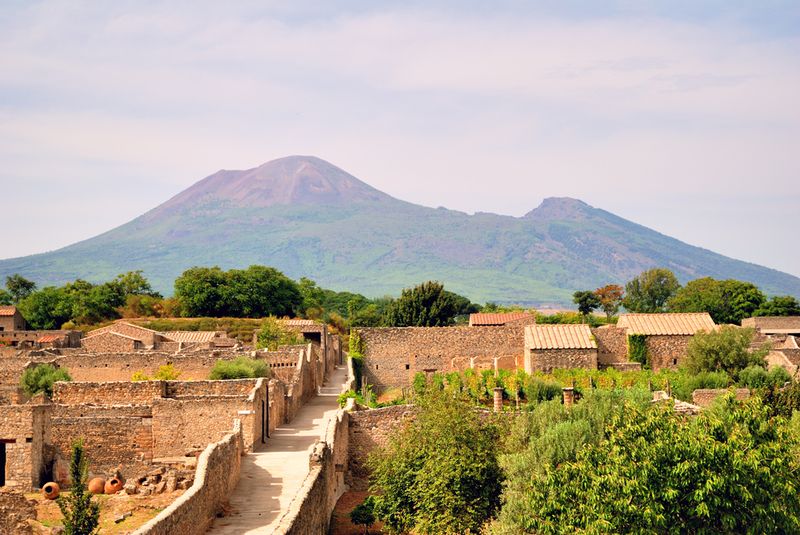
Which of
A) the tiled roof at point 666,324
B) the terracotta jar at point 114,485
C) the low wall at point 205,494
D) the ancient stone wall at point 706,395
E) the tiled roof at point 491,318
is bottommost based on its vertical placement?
the terracotta jar at point 114,485

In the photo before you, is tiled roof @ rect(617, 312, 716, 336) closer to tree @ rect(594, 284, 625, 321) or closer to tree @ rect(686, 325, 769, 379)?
tree @ rect(686, 325, 769, 379)

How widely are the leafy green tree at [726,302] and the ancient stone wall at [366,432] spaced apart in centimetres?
5846

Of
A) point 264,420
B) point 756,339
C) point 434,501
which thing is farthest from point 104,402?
point 756,339

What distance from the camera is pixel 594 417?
29922mm

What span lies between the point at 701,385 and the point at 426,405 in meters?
16.0

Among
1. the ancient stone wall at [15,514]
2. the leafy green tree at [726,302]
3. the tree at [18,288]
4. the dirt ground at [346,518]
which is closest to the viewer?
the ancient stone wall at [15,514]

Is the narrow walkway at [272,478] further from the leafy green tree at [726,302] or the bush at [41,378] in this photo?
the leafy green tree at [726,302]

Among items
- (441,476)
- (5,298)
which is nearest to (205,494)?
(441,476)

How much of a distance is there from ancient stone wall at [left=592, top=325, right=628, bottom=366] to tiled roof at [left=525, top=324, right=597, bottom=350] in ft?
2.33

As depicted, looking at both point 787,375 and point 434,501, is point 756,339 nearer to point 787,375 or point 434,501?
point 787,375

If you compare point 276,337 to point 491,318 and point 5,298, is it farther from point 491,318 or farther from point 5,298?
point 5,298

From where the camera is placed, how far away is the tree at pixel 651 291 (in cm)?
12975

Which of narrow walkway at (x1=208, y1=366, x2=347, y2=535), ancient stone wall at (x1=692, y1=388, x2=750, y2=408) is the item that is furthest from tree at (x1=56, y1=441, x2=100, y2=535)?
ancient stone wall at (x1=692, y1=388, x2=750, y2=408)

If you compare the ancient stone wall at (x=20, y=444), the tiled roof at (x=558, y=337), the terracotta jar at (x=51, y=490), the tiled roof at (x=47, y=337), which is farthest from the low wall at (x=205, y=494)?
the tiled roof at (x=47, y=337)
